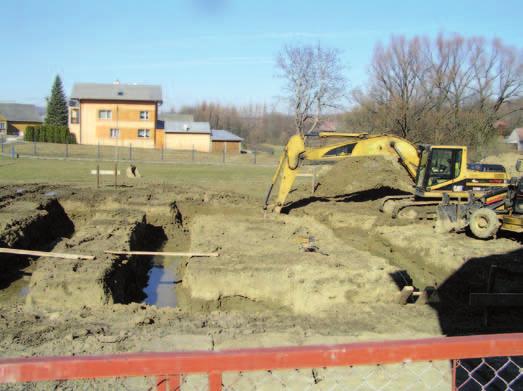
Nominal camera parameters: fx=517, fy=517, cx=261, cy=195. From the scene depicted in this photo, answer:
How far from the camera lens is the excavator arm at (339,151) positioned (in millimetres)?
15203

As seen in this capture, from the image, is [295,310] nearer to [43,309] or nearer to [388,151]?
[43,309]

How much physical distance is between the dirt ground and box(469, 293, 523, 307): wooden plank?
457 millimetres

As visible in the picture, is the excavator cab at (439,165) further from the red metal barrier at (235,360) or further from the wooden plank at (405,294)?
the red metal barrier at (235,360)

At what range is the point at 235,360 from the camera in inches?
97.0

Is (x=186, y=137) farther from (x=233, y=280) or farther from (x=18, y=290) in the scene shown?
(x=233, y=280)

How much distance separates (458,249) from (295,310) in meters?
5.39

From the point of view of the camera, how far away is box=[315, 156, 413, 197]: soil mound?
21375 mm

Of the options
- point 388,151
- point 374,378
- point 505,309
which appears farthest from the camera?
point 388,151

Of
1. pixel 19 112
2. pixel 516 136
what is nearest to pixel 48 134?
pixel 19 112

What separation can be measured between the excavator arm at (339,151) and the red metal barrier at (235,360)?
12.5 metres

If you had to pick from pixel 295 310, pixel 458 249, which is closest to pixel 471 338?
pixel 295 310

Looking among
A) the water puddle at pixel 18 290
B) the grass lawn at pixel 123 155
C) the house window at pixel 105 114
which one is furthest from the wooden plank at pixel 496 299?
the house window at pixel 105 114

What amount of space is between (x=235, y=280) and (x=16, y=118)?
76.6 meters

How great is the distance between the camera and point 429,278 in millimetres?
12117
